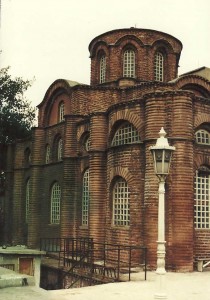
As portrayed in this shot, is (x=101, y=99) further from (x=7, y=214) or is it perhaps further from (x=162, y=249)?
(x=162, y=249)

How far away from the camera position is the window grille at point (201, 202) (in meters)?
16.8

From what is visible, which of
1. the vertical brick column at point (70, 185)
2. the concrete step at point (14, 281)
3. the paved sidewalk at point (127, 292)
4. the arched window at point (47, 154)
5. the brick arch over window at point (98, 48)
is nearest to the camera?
the paved sidewalk at point (127, 292)

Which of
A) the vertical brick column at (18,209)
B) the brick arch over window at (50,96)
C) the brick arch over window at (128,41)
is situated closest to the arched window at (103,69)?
the brick arch over window at (128,41)

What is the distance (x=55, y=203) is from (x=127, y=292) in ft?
48.8

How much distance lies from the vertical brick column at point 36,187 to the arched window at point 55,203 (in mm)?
1260

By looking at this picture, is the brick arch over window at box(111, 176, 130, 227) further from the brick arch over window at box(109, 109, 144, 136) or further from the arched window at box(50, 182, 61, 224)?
the arched window at box(50, 182, 61, 224)

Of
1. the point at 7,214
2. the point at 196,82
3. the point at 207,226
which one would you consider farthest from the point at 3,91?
the point at 207,226

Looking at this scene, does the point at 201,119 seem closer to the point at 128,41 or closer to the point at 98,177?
the point at 98,177

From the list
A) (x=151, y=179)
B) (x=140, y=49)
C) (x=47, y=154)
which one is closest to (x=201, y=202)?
(x=151, y=179)

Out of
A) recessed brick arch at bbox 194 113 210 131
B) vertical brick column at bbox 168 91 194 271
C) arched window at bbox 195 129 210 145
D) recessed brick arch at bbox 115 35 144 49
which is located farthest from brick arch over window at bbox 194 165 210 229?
recessed brick arch at bbox 115 35 144 49

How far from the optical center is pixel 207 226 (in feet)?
55.8

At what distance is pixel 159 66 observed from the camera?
26516mm

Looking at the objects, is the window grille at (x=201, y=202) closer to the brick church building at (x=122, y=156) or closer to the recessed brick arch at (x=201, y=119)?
the brick church building at (x=122, y=156)

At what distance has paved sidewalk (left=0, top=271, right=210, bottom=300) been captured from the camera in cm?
905
